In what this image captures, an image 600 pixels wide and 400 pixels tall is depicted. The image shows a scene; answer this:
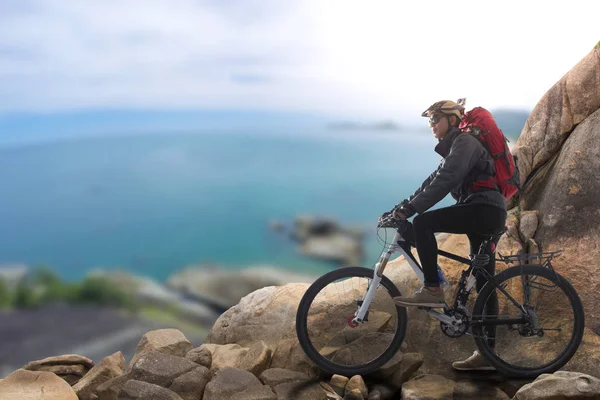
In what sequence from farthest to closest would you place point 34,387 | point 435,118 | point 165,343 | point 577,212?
point 165,343 → point 577,212 → point 34,387 → point 435,118

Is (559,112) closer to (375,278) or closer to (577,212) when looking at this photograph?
(577,212)

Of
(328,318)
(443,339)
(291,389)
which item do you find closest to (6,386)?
(291,389)

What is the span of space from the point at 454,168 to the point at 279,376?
2513 mm

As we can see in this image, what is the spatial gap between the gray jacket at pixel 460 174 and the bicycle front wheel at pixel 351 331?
3.09ft

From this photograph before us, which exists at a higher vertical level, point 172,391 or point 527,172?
point 527,172

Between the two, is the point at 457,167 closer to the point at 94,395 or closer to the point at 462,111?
the point at 462,111

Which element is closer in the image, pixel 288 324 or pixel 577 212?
pixel 577 212

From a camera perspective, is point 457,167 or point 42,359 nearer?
point 457,167

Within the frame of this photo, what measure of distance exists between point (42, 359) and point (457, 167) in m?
5.44

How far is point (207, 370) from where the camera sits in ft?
17.8

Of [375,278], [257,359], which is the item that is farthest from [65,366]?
[375,278]

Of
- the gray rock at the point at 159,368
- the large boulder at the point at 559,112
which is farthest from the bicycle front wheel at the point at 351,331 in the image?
the large boulder at the point at 559,112

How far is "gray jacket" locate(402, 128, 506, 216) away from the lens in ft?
15.4

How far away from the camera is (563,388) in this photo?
4.38 meters
